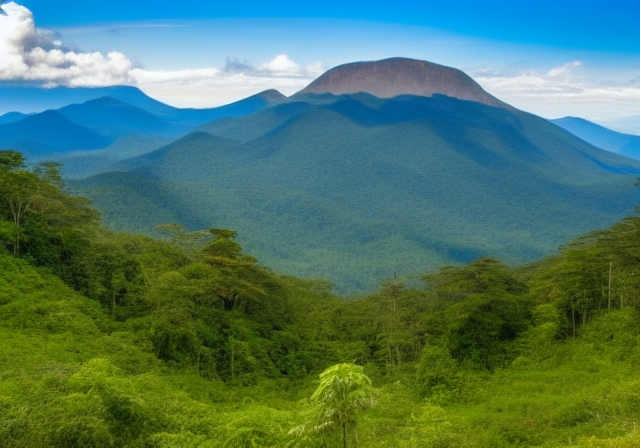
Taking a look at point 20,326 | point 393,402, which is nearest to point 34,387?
point 20,326

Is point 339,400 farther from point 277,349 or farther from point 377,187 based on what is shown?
point 377,187

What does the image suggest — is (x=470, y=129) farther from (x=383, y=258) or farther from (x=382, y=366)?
(x=382, y=366)

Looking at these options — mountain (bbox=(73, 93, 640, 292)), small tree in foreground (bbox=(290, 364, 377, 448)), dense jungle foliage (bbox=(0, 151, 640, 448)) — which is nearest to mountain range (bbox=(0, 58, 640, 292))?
mountain (bbox=(73, 93, 640, 292))

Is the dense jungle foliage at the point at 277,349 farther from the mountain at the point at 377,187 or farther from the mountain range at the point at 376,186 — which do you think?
the mountain range at the point at 376,186

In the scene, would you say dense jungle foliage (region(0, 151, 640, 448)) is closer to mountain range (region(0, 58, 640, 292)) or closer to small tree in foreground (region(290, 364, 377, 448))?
small tree in foreground (region(290, 364, 377, 448))

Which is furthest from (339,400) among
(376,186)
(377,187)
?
(376,186)

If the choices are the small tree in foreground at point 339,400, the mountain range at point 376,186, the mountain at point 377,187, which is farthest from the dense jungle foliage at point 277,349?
the mountain range at point 376,186
